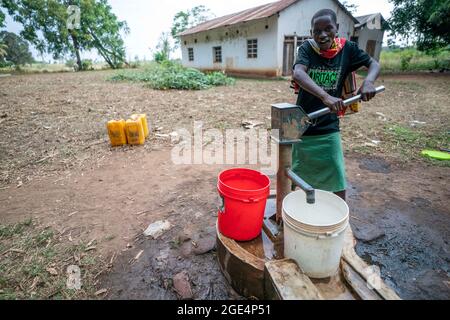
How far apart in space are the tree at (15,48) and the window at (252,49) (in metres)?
27.7

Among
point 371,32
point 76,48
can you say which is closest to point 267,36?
point 371,32

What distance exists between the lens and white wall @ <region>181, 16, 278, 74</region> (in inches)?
505

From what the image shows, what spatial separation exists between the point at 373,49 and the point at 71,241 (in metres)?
19.4

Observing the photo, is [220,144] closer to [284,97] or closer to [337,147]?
[337,147]

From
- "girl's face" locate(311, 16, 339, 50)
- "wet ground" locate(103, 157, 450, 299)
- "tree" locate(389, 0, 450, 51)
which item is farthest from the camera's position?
"tree" locate(389, 0, 450, 51)

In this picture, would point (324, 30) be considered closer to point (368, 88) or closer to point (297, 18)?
point (368, 88)

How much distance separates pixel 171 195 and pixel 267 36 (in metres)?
11.9

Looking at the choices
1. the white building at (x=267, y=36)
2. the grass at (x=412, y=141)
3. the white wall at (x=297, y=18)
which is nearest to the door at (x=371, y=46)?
the white building at (x=267, y=36)

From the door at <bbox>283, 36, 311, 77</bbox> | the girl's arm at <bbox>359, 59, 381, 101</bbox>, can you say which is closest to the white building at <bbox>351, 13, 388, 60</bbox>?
the door at <bbox>283, 36, 311, 77</bbox>

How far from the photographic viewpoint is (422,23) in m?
13.9

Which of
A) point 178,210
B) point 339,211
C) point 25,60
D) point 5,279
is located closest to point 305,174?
point 339,211

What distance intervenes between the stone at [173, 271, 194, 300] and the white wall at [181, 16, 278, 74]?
40.7 ft

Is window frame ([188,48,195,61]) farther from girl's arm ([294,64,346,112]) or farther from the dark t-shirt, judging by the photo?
girl's arm ([294,64,346,112])
